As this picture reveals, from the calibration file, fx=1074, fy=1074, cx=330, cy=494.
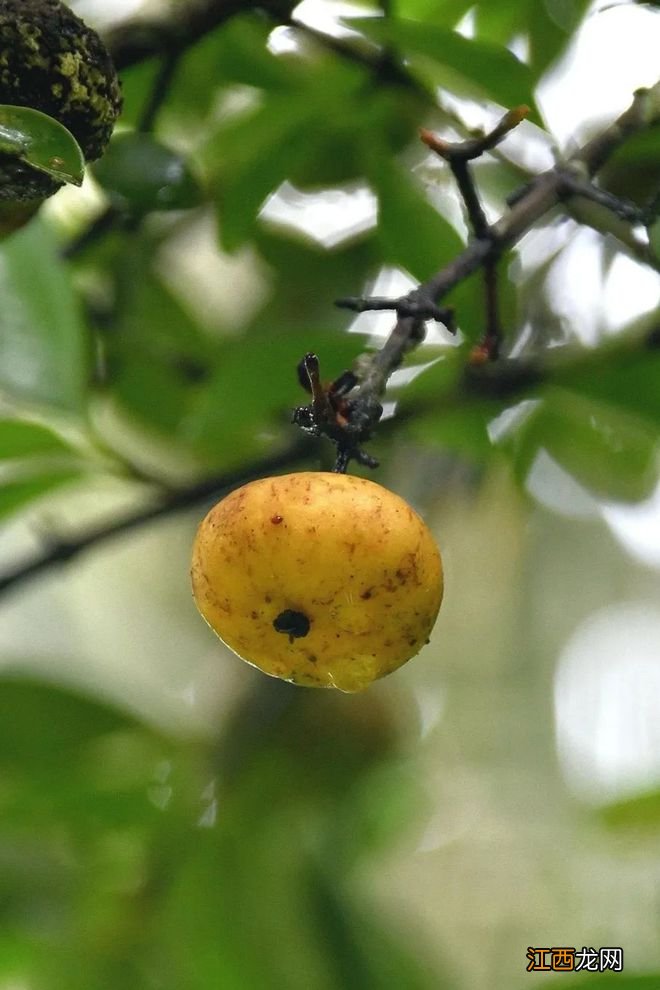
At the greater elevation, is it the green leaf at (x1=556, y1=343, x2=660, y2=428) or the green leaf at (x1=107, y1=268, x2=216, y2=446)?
the green leaf at (x1=556, y1=343, x2=660, y2=428)

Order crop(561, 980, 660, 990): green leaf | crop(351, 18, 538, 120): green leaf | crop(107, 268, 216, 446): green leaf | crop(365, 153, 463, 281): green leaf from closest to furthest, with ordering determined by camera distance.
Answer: crop(561, 980, 660, 990): green leaf < crop(351, 18, 538, 120): green leaf < crop(365, 153, 463, 281): green leaf < crop(107, 268, 216, 446): green leaf

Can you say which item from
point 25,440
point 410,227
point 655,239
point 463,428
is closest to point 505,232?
point 655,239

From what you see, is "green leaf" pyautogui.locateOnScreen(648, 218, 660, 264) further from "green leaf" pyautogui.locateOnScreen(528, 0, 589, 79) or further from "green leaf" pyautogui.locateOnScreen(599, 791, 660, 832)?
"green leaf" pyautogui.locateOnScreen(599, 791, 660, 832)

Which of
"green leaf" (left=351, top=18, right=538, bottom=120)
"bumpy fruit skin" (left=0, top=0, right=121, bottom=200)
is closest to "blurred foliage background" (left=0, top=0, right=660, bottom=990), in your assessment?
"green leaf" (left=351, top=18, right=538, bottom=120)

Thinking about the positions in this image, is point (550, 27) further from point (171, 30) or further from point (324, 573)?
point (324, 573)

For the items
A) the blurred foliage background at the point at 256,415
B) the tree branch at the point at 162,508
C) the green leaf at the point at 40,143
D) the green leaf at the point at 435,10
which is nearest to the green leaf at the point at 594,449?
the blurred foliage background at the point at 256,415

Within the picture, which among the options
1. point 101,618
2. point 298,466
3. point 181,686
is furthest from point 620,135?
point 101,618

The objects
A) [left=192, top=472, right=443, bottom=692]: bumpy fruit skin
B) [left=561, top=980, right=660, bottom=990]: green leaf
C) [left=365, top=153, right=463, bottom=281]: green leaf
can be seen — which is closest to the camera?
[left=192, top=472, right=443, bottom=692]: bumpy fruit skin

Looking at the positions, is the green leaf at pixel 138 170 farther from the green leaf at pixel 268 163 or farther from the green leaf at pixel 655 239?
the green leaf at pixel 655 239

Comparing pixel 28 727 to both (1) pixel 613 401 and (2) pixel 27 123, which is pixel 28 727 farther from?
(2) pixel 27 123
